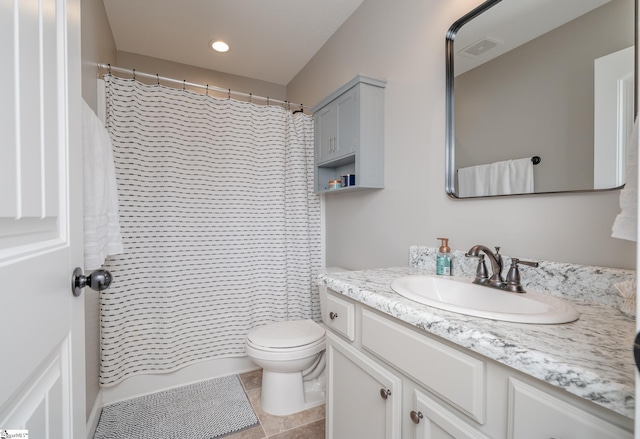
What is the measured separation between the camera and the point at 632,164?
1.86 ft

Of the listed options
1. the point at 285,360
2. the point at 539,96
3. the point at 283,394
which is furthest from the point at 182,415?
the point at 539,96

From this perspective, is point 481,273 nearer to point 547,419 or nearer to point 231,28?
point 547,419

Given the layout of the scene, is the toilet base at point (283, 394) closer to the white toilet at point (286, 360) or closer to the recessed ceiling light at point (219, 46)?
the white toilet at point (286, 360)

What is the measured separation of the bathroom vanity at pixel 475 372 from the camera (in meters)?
0.48

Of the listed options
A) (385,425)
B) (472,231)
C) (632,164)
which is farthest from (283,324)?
(632,164)

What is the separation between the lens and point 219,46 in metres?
2.35

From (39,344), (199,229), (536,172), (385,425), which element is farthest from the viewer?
(199,229)

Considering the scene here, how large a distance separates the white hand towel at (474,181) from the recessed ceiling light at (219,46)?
6.98 feet

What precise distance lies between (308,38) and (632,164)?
225 cm

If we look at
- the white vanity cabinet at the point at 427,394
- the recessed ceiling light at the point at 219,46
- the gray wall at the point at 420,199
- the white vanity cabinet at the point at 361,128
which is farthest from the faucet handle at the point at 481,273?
the recessed ceiling light at the point at 219,46

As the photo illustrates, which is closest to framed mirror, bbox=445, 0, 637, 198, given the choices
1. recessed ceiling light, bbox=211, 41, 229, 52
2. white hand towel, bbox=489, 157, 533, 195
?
white hand towel, bbox=489, 157, 533, 195

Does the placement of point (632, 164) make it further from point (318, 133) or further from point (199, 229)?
point (199, 229)

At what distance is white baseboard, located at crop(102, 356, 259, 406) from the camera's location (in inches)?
69.9

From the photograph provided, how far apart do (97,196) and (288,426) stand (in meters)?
1.48
